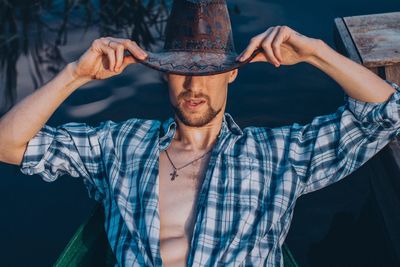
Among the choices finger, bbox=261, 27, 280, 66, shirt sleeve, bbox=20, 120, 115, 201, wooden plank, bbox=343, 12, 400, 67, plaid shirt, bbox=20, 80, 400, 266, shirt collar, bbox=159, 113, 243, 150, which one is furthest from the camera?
wooden plank, bbox=343, 12, 400, 67

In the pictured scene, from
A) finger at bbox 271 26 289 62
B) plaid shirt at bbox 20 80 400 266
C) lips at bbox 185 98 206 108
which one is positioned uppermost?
finger at bbox 271 26 289 62

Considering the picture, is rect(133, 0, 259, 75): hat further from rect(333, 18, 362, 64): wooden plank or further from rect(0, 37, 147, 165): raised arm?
rect(333, 18, 362, 64): wooden plank

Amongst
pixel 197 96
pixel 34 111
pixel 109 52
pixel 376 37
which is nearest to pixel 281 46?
pixel 197 96

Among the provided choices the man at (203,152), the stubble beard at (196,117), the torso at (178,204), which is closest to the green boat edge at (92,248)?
the man at (203,152)

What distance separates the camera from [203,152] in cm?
320

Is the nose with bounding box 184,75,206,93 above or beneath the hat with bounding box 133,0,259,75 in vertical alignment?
beneath

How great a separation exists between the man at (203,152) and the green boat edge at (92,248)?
0.12m

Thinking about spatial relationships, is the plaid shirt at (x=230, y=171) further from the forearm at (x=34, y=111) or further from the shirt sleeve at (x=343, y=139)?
the forearm at (x=34, y=111)

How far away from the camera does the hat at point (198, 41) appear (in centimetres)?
268

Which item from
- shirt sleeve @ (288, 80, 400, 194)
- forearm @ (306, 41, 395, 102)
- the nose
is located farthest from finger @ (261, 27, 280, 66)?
shirt sleeve @ (288, 80, 400, 194)

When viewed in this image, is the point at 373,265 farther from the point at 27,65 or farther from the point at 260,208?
the point at 27,65

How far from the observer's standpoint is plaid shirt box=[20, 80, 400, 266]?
2.86 metres

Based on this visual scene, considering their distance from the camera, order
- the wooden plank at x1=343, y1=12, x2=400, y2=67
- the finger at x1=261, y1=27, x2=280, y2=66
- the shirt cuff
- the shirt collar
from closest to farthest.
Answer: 1. the finger at x1=261, y1=27, x2=280, y2=66
2. the shirt cuff
3. the shirt collar
4. the wooden plank at x1=343, y1=12, x2=400, y2=67

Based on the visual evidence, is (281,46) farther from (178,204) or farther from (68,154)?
(68,154)
